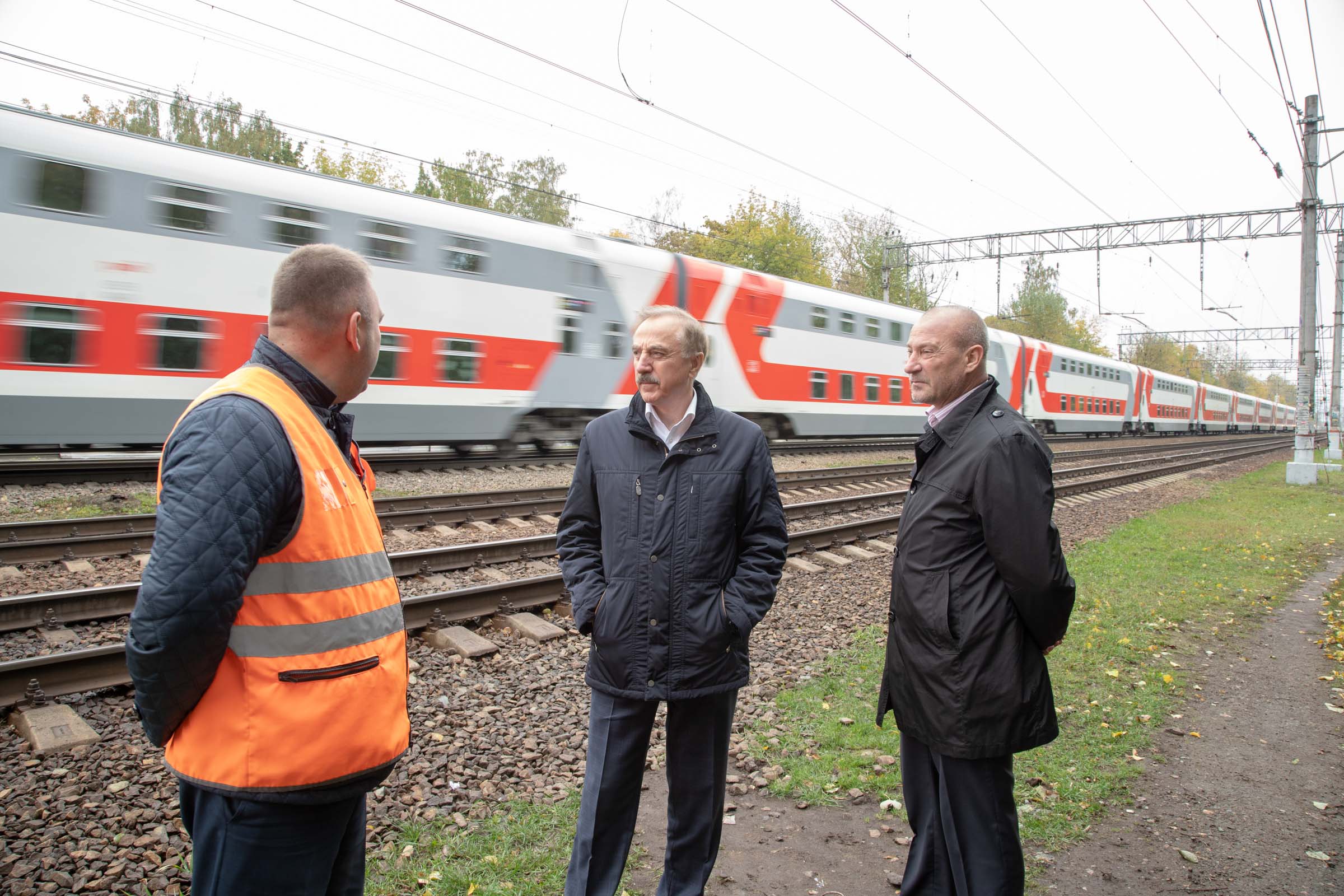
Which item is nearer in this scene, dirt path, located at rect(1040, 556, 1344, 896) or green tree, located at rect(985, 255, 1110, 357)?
dirt path, located at rect(1040, 556, 1344, 896)

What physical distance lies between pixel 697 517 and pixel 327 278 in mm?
1371

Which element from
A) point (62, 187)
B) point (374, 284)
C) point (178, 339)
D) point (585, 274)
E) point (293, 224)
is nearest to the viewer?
point (62, 187)

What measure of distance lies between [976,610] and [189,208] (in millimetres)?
10914

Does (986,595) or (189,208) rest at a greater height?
(189,208)

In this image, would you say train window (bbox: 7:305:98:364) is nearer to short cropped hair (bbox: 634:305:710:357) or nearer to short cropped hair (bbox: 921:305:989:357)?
short cropped hair (bbox: 634:305:710:357)

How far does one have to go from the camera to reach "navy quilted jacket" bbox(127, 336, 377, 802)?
5.16ft

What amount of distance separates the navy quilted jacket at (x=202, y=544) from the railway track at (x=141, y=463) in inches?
420

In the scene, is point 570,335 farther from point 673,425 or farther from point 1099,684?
point 673,425

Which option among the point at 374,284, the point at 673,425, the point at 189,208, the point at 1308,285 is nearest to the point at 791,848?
the point at 673,425

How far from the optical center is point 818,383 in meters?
19.1

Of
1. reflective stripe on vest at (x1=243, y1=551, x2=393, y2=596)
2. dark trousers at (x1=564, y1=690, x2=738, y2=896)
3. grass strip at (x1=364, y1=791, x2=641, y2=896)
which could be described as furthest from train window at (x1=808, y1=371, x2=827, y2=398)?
reflective stripe on vest at (x1=243, y1=551, x2=393, y2=596)

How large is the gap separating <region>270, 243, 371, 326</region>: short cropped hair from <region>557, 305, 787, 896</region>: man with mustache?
3.55 ft

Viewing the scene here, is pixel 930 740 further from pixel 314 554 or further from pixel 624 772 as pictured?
pixel 314 554

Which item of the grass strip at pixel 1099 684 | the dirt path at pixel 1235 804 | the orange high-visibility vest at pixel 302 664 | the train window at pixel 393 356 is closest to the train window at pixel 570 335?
the train window at pixel 393 356
